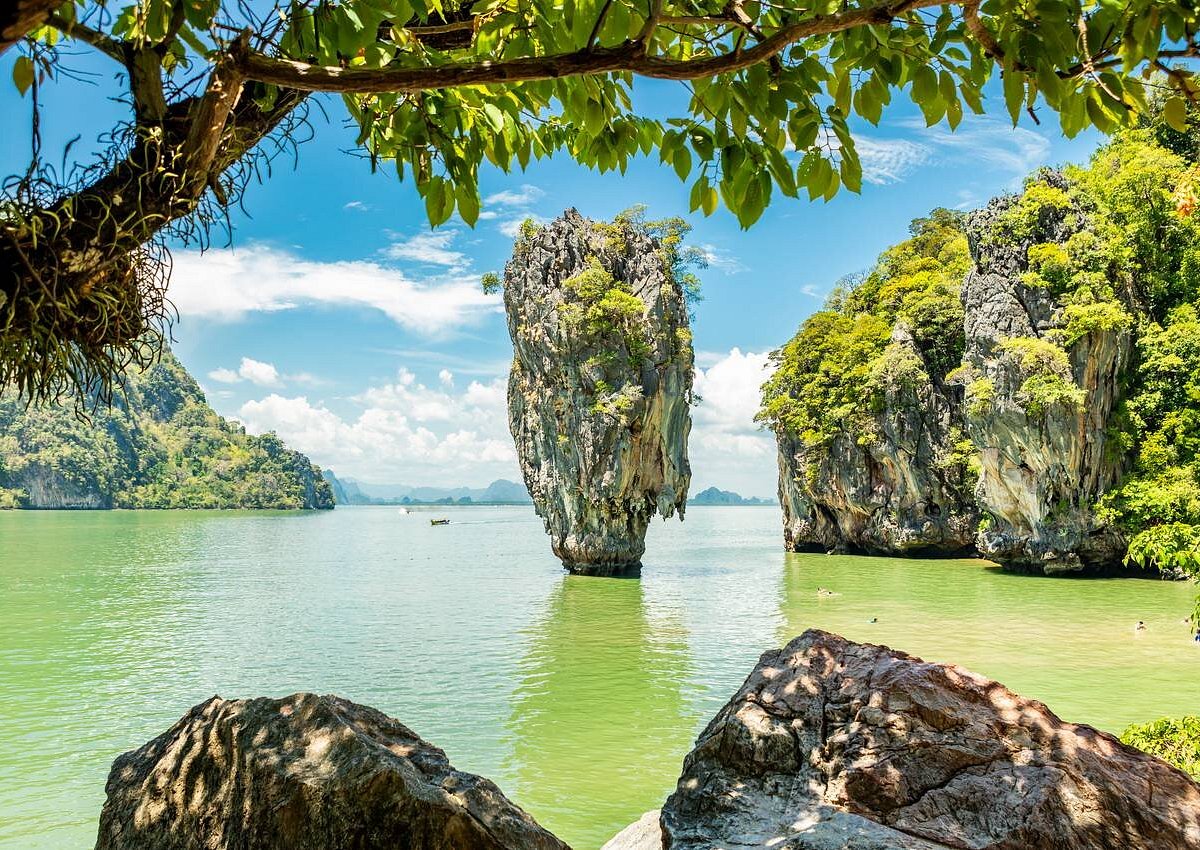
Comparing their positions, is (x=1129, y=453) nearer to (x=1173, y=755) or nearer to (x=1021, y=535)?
(x=1021, y=535)

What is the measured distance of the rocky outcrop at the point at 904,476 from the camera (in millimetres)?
30859

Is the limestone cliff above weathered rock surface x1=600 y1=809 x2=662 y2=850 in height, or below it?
above

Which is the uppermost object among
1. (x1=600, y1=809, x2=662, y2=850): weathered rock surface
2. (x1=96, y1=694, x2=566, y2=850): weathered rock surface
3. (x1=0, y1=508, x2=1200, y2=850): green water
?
(x1=96, y1=694, x2=566, y2=850): weathered rock surface

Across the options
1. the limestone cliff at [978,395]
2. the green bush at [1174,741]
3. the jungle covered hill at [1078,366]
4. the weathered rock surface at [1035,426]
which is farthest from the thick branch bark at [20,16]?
the weathered rock surface at [1035,426]

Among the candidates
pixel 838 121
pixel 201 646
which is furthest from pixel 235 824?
pixel 201 646

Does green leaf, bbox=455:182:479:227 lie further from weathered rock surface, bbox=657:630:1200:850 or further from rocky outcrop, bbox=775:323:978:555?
rocky outcrop, bbox=775:323:978:555

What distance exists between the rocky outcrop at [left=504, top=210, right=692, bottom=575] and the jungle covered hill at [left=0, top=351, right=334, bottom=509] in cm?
8702

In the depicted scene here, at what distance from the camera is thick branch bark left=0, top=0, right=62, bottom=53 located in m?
1.02

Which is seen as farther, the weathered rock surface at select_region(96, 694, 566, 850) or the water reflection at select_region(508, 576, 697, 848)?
the water reflection at select_region(508, 576, 697, 848)

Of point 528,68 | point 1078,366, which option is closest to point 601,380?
point 1078,366

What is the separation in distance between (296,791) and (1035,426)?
83.5 ft

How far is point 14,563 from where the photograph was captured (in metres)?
31.8

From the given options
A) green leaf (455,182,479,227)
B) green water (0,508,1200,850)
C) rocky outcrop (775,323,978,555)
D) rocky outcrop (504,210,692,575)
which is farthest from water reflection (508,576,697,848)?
rocky outcrop (775,323,978,555)

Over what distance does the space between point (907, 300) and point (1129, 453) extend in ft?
38.7
